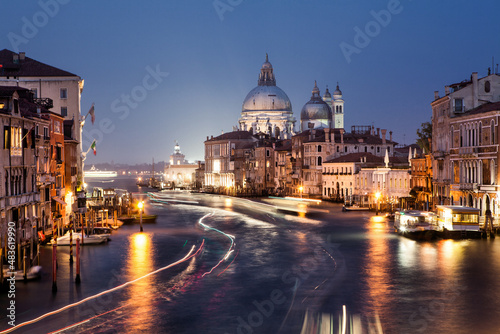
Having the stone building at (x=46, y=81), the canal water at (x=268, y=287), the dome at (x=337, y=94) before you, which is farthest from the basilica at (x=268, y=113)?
the canal water at (x=268, y=287)

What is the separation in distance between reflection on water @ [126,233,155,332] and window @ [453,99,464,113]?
24.8 meters

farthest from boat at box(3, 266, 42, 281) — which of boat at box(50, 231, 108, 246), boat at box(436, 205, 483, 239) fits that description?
boat at box(436, 205, 483, 239)

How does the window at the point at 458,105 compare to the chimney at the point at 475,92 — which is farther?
the window at the point at 458,105

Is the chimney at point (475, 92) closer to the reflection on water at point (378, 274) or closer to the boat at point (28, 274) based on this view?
the reflection on water at point (378, 274)

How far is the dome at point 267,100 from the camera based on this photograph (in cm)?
17950

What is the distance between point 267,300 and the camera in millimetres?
27328

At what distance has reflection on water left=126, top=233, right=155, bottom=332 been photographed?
79.3 ft

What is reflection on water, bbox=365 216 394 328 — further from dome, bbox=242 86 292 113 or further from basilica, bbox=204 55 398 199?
dome, bbox=242 86 292 113

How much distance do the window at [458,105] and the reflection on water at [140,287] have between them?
81.4 feet

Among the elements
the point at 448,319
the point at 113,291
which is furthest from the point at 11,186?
the point at 448,319

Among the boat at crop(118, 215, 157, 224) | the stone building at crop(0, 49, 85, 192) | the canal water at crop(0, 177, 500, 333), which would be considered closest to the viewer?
the canal water at crop(0, 177, 500, 333)

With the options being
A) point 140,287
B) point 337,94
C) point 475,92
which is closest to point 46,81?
point 475,92

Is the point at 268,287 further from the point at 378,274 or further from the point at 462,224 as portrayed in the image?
the point at 462,224

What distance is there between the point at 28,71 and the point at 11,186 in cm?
3279
